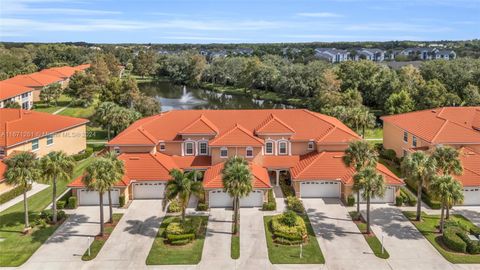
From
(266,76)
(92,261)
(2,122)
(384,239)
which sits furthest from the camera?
(266,76)

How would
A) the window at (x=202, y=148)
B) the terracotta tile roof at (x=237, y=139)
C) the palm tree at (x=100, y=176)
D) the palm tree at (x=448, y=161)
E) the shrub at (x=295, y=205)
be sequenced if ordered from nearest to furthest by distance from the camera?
1. the palm tree at (x=100, y=176)
2. the palm tree at (x=448, y=161)
3. the shrub at (x=295, y=205)
4. the terracotta tile roof at (x=237, y=139)
5. the window at (x=202, y=148)

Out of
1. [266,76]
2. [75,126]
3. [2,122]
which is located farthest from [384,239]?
[266,76]

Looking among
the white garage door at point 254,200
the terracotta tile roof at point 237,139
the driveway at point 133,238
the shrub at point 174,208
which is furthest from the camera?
the terracotta tile roof at point 237,139

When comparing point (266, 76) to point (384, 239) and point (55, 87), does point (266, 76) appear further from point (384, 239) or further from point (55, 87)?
point (384, 239)

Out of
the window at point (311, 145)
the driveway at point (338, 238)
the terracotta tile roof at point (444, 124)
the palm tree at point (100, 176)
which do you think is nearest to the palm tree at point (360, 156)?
the driveway at point (338, 238)

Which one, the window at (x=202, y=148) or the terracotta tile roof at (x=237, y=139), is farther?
the window at (x=202, y=148)

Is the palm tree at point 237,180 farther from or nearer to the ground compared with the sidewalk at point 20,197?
farther from the ground

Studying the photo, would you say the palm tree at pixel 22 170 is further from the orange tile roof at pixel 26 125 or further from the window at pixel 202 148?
the window at pixel 202 148

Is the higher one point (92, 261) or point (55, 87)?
point (55, 87)
